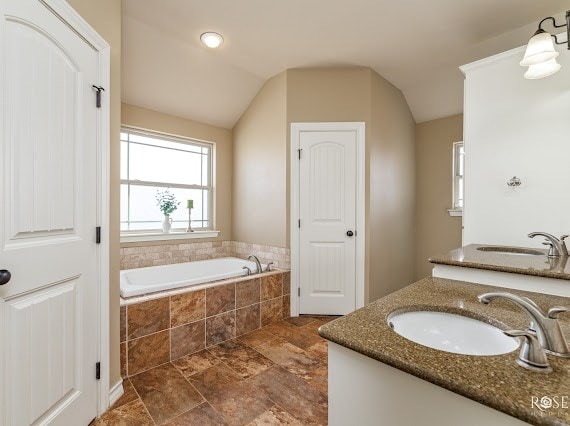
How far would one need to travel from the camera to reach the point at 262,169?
3.37 meters

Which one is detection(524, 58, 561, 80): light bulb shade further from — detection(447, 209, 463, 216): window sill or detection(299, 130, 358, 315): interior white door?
detection(447, 209, 463, 216): window sill

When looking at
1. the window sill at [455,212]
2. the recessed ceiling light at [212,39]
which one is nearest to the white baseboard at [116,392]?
the recessed ceiling light at [212,39]

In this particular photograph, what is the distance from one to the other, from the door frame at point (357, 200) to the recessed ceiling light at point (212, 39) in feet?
3.41

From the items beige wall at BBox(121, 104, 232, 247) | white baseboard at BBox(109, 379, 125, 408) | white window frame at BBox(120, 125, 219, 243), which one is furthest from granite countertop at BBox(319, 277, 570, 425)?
beige wall at BBox(121, 104, 232, 247)

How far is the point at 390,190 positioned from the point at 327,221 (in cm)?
91

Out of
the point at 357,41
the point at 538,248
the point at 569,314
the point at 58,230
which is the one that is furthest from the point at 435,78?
the point at 58,230

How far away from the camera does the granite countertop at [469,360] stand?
489 millimetres

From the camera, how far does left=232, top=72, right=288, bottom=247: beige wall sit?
10.2ft

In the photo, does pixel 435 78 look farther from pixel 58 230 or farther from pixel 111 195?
pixel 58 230

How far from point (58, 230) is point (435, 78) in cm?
371

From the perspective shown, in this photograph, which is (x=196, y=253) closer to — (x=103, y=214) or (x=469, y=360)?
(x=103, y=214)

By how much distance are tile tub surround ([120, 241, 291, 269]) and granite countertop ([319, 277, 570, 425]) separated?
86.8 inches

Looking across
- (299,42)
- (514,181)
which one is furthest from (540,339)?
(299,42)

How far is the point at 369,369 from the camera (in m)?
0.70
